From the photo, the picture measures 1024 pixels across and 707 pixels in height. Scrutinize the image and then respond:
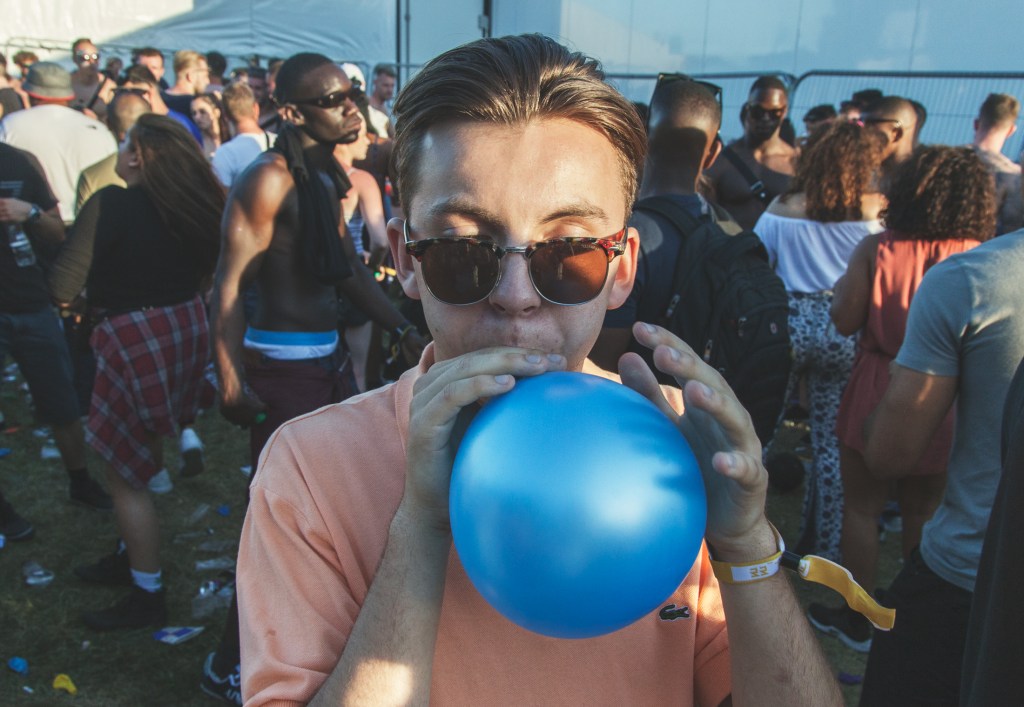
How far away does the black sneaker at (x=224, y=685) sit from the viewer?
3.57m

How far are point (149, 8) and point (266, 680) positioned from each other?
19.4 metres

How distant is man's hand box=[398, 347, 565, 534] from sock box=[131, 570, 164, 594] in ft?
11.8

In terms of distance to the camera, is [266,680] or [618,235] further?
[618,235]

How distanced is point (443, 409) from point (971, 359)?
209 centimetres

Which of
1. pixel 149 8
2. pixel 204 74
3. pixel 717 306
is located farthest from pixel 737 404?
pixel 149 8

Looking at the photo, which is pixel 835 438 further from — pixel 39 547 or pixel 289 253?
pixel 39 547

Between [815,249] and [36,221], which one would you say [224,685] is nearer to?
Result: [36,221]

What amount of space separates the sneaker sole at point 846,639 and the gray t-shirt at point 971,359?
6.52 ft

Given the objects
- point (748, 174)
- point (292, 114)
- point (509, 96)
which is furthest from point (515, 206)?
point (748, 174)

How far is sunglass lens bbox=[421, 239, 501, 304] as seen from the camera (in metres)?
1.34

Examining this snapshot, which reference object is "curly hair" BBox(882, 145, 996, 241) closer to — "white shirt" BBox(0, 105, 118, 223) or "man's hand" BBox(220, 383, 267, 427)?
"man's hand" BBox(220, 383, 267, 427)

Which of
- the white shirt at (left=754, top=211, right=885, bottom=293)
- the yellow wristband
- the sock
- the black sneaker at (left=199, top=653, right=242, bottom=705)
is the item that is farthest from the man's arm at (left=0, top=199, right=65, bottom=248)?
the yellow wristband

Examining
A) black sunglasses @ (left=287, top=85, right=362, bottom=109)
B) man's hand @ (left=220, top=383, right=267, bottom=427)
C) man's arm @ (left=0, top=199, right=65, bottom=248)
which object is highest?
black sunglasses @ (left=287, top=85, right=362, bottom=109)

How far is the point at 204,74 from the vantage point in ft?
35.4
